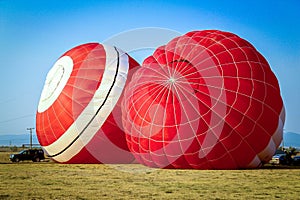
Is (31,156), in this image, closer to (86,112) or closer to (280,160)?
(86,112)

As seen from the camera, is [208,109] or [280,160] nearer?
[208,109]

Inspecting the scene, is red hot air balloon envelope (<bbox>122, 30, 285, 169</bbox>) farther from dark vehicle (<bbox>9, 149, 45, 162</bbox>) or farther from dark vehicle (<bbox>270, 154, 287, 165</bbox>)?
dark vehicle (<bbox>9, 149, 45, 162</bbox>)

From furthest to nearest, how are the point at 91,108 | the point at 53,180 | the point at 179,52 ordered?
the point at 91,108 → the point at 179,52 → the point at 53,180

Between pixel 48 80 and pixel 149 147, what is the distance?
26.2 feet

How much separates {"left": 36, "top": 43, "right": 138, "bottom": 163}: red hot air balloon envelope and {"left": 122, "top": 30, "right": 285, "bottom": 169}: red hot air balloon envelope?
2.63 m

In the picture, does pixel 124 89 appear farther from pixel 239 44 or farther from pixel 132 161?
pixel 239 44

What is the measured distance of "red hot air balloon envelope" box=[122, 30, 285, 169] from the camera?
15648 millimetres

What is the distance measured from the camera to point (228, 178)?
43.4ft

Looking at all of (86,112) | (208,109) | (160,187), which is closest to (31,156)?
(86,112)

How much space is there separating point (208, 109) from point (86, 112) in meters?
Result: 6.53

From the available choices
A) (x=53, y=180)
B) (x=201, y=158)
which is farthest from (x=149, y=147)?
(x=53, y=180)

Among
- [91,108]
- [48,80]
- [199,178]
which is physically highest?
[48,80]

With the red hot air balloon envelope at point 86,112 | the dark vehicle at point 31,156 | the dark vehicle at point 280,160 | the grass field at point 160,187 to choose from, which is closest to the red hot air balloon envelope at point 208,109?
the grass field at point 160,187

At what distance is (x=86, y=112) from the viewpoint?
1977 centimetres
